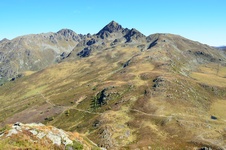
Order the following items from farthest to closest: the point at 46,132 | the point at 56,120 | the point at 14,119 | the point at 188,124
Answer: the point at 14,119 → the point at 56,120 → the point at 188,124 → the point at 46,132

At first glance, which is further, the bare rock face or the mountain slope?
the mountain slope

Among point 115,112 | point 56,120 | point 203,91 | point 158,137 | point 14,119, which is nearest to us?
point 158,137

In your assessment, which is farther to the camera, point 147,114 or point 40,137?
point 147,114

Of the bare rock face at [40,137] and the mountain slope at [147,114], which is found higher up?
the bare rock face at [40,137]

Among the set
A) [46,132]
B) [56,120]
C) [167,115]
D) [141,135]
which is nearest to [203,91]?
[167,115]

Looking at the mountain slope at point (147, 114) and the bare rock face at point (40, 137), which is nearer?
the bare rock face at point (40, 137)

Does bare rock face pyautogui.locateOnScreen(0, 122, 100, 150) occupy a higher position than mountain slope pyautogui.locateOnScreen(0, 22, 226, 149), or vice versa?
bare rock face pyautogui.locateOnScreen(0, 122, 100, 150)

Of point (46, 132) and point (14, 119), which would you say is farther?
point (14, 119)

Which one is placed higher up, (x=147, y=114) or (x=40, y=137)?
(x=40, y=137)

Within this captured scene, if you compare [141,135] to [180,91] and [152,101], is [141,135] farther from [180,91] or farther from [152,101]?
[180,91]

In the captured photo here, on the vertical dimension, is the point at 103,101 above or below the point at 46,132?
below

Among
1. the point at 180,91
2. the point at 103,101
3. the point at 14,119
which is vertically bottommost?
the point at 14,119
